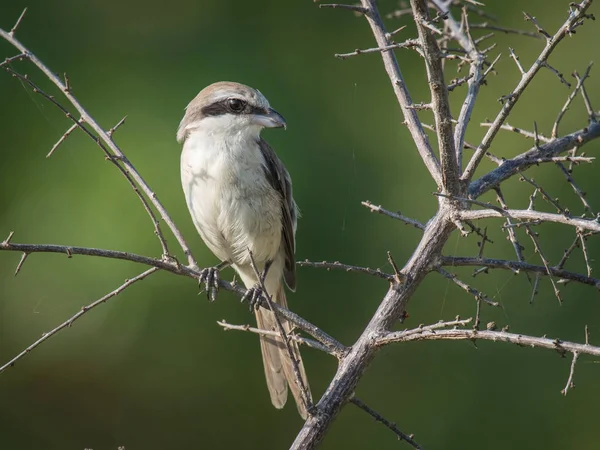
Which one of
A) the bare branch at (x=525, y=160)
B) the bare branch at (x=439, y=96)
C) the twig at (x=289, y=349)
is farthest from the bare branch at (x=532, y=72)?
the twig at (x=289, y=349)

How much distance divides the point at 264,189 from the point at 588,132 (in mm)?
1161

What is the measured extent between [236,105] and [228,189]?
32cm

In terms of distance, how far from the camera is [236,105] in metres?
2.84

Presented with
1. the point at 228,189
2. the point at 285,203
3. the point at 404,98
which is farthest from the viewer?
the point at 285,203

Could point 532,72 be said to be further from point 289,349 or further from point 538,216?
point 289,349

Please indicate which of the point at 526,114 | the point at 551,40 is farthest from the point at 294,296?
the point at 551,40

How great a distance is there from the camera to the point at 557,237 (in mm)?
3652

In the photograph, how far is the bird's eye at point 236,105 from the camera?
2.83m

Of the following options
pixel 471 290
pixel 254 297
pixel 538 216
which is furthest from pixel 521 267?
pixel 254 297

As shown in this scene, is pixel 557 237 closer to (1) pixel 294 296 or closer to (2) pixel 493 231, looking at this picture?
(2) pixel 493 231

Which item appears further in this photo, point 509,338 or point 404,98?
point 404,98

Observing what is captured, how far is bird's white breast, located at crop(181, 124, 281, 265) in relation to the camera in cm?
274

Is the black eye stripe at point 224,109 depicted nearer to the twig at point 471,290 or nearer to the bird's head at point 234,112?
the bird's head at point 234,112

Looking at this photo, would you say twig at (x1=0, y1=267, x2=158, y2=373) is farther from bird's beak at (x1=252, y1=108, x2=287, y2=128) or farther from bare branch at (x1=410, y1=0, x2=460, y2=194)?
bird's beak at (x1=252, y1=108, x2=287, y2=128)
